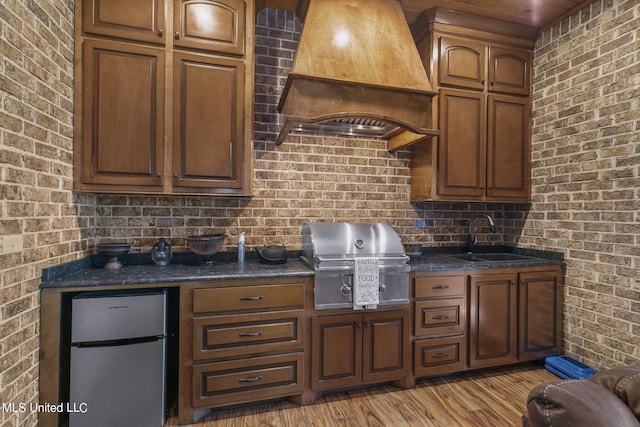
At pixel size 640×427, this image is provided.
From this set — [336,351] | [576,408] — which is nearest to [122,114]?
[336,351]

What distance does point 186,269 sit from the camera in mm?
2094

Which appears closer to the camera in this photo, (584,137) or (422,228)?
(584,137)

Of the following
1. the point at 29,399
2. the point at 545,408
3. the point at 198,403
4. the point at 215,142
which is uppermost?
the point at 215,142

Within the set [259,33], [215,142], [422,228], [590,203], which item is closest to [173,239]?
[215,142]

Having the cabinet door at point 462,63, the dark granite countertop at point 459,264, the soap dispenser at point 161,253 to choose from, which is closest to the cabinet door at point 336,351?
the dark granite countertop at point 459,264

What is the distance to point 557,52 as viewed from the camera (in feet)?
8.89

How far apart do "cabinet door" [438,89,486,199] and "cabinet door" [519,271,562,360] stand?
34.0 inches

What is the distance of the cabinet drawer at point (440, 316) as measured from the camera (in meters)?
2.31

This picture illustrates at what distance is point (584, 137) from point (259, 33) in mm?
2747

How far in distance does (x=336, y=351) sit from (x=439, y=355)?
0.83 meters

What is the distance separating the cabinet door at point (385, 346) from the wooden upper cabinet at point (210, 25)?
2.12m

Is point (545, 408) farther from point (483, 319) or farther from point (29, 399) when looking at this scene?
point (29, 399)

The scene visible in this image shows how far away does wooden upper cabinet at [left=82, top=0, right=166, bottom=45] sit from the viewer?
196 centimetres

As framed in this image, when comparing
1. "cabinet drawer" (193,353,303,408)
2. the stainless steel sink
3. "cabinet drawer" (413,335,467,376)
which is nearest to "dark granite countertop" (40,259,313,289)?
"cabinet drawer" (193,353,303,408)
